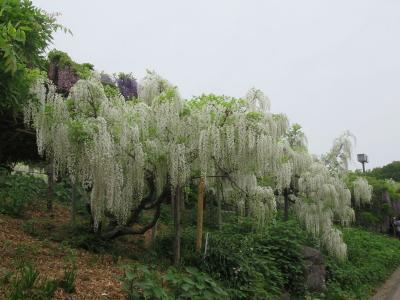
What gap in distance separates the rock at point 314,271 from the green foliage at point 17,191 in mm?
7435

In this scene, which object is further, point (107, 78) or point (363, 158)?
point (363, 158)

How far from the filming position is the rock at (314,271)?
35.2 feet

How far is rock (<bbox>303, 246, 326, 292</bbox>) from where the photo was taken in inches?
423

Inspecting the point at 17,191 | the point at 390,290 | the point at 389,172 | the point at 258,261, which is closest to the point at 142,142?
the point at 258,261

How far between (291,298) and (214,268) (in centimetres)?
244

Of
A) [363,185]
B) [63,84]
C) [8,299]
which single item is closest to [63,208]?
[63,84]

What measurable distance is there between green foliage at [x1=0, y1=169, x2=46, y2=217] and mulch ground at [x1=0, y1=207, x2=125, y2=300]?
98cm

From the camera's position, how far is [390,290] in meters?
13.0

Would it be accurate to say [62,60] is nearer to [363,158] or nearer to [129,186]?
[129,186]

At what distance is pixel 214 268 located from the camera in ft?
27.9

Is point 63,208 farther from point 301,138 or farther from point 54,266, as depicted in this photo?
point 301,138

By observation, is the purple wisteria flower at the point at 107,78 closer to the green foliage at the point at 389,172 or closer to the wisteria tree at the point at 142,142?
the wisteria tree at the point at 142,142

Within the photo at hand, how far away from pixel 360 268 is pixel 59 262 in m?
10.4

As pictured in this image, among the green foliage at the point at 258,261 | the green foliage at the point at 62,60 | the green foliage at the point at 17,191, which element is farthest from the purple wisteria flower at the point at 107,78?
the green foliage at the point at 258,261
